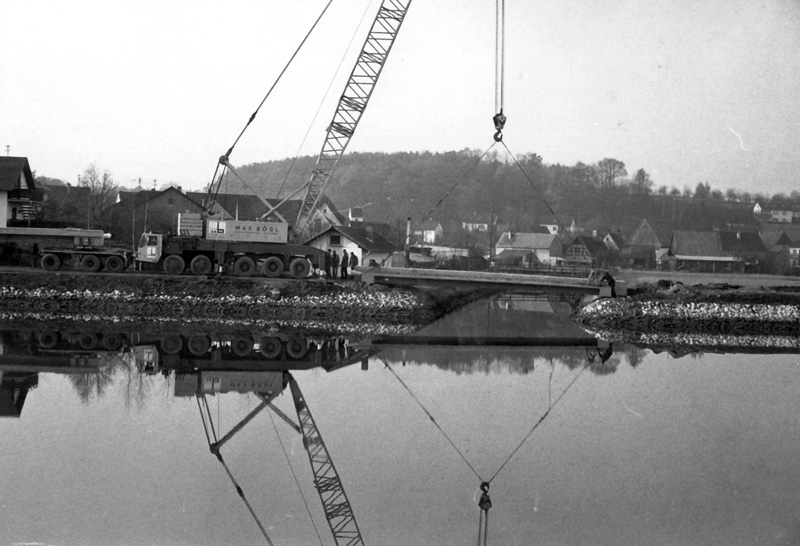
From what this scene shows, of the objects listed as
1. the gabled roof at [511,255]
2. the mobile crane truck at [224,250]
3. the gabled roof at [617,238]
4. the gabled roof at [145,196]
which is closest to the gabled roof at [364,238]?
the gabled roof at [145,196]

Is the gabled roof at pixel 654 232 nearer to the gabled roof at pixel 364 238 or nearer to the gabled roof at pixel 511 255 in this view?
the gabled roof at pixel 511 255

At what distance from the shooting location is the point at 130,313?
18469mm

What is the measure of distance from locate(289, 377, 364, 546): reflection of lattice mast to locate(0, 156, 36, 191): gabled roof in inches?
805

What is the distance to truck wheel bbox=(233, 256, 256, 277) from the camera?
2177cm

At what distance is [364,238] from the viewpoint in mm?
30094

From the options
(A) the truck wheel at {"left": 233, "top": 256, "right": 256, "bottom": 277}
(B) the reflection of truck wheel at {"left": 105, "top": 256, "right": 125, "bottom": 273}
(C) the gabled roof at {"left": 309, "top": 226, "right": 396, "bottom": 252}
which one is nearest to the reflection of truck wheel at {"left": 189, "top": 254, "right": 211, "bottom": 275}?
(A) the truck wheel at {"left": 233, "top": 256, "right": 256, "bottom": 277}

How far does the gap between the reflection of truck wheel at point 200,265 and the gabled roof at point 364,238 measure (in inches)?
302

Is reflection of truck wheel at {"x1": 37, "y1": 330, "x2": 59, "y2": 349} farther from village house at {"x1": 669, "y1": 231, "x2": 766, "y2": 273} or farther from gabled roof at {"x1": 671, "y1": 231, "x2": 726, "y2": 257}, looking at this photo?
A: gabled roof at {"x1": 671, "y1": 231, "x2": 726, "y2": 257}

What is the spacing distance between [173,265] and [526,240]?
21.4m

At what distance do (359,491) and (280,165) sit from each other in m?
24.4

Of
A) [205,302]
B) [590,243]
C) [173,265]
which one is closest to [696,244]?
[590,243]

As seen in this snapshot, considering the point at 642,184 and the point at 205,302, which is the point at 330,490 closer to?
the point at 205,302

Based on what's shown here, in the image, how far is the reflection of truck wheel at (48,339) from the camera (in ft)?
44.7

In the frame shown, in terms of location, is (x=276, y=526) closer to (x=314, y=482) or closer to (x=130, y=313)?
(x=314, y=482)
